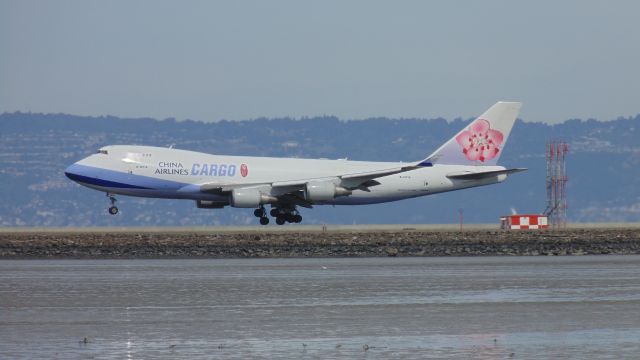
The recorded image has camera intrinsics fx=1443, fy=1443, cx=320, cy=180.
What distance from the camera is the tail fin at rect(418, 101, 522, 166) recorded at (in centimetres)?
7075

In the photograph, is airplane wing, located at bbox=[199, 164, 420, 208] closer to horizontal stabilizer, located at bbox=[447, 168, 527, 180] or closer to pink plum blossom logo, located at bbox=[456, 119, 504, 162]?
horizontal stabilizer, located at bbox=[447, 168, 527, 180]

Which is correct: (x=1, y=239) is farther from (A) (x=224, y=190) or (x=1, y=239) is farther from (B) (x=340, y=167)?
(B) (x=340, y=167)

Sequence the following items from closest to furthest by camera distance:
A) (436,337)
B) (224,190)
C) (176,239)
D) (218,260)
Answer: (436,337), (218,260), (176,239), (224,190)

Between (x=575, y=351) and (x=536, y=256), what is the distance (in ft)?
82.7

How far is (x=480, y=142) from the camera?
70875 mm

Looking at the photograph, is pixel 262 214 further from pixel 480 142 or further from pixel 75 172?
pixel 480 142

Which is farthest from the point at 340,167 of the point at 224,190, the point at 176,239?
the point at 176,239

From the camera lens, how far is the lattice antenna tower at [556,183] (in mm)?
78125

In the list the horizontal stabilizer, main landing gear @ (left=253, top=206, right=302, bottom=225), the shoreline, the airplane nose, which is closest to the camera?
the shoreline

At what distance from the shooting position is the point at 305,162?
67562mm

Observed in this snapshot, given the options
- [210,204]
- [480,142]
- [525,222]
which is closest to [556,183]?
[480,142]

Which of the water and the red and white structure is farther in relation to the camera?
the red and white structure

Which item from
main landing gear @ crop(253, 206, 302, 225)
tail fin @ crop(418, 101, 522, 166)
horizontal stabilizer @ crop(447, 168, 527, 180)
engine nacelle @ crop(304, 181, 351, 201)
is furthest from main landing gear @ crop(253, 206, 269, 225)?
horizontal stabilizer @ crop(447, 168, 527, 180)

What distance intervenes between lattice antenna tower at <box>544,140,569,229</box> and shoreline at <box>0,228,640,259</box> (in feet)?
63.2
